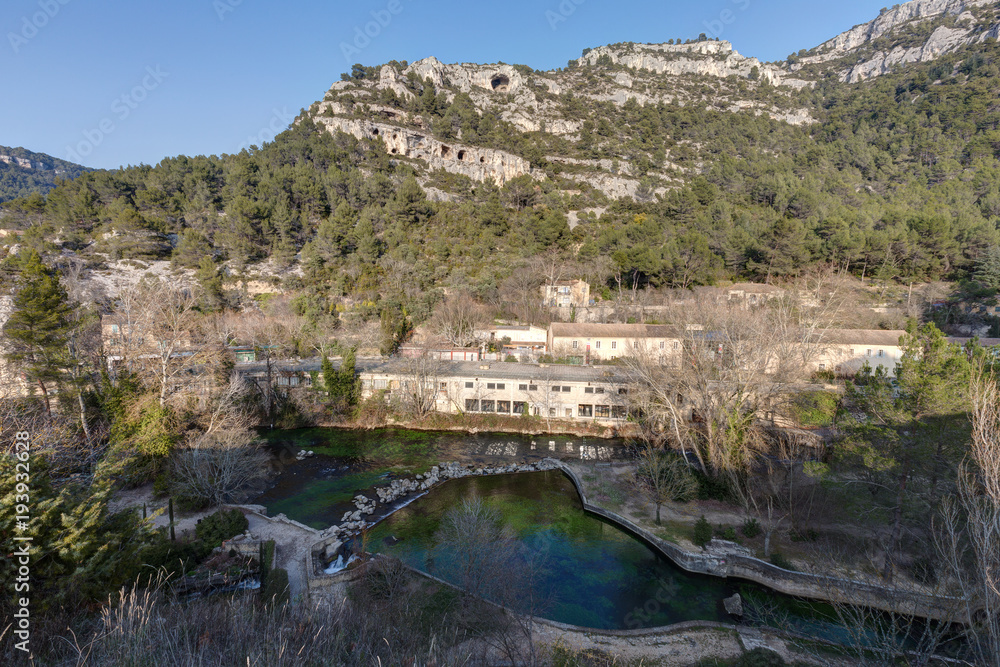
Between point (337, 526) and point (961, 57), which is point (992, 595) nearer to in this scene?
point (337, 526)

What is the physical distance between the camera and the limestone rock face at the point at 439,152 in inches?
2970

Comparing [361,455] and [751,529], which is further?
[361,455]

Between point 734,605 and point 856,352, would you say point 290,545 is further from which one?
point 856,352

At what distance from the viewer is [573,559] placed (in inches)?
612

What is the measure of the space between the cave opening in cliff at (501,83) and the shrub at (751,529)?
107168mm

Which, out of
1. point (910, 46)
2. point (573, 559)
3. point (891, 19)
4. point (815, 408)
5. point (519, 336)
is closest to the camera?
point (573, 559)

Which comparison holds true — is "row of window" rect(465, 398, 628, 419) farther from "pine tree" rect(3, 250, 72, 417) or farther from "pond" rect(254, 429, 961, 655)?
"pine tree" rect(3, 250, 72, 417)

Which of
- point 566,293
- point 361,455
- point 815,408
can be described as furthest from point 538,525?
point 566,293

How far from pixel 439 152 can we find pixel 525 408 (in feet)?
212

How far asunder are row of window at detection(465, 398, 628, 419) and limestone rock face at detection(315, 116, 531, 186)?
56.7m

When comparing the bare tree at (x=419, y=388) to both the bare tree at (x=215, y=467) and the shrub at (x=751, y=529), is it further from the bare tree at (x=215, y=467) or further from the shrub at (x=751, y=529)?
the shrub at (x=751, y=529)

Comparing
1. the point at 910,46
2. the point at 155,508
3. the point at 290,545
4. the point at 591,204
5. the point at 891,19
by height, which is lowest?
the point at 290,545

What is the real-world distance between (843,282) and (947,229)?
14.2 metres
